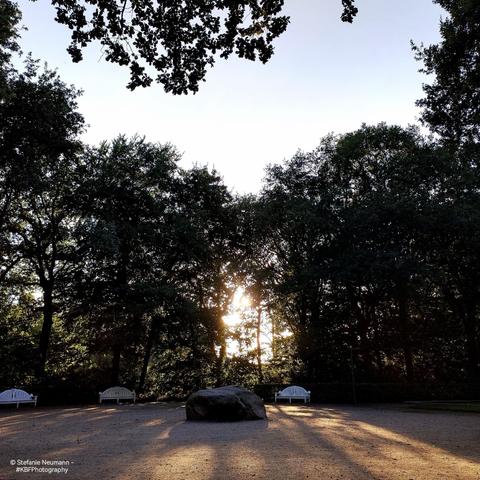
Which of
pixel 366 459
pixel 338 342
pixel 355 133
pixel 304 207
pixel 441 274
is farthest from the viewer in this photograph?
pixel 355 133

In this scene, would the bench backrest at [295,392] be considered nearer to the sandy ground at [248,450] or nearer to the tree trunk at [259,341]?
the tree trunk at [259,341]

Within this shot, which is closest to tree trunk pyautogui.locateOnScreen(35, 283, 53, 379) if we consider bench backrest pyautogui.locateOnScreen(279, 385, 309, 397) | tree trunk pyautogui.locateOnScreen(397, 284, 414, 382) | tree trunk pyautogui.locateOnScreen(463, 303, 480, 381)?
bench backrest pyautogui.locateOnScreen(279, 385, 309, 397)

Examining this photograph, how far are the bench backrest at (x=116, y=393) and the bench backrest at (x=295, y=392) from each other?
8706 mm

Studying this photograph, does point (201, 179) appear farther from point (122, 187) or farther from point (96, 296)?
point (96, 296)

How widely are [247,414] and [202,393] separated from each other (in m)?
1.64

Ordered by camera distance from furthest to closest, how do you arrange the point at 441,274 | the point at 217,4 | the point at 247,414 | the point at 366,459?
the point at 441,274
the point at 247,414
the point at 366,459
the point at 217,4

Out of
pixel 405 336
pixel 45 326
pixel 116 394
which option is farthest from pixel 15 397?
pixel 405 336

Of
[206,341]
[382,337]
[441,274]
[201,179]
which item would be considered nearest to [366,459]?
[441,274]

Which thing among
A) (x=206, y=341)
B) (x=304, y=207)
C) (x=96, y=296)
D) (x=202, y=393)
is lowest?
(x=202, y=393)

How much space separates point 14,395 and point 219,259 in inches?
681

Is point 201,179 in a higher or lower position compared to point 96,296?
higher

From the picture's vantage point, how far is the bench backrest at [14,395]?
2035cm

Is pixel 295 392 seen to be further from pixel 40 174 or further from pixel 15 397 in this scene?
pixel 40 174

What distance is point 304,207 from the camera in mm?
28312
